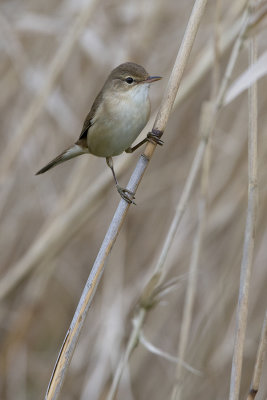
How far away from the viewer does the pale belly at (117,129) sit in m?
2.03

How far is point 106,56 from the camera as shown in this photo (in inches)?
110

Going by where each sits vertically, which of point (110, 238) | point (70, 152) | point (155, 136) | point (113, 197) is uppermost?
point (113, 197)

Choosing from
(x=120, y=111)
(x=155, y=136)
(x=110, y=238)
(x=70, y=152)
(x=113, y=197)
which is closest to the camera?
(x=110, y=238)

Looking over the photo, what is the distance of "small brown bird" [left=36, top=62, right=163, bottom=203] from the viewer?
2.04 m

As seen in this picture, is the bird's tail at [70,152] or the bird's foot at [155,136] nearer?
the bird's foot at [155,136]

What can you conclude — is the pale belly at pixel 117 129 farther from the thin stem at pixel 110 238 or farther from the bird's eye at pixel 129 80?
the thin stem at pixel 110 238

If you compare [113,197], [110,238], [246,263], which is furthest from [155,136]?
[113,197]

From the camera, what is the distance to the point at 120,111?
2.06m

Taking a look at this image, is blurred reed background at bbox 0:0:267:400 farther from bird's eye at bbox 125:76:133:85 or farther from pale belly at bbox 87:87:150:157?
bird's eye at bbox 125:76:133:85

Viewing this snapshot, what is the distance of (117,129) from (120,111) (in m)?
0.06

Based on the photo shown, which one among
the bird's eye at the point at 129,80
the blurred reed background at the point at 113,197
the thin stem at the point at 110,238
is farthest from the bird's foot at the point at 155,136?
the blurred reed background at the point at 113,197

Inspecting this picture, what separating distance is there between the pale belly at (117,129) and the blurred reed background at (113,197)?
6.1 inches

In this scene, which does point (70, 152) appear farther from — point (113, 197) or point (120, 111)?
point (113, 197)

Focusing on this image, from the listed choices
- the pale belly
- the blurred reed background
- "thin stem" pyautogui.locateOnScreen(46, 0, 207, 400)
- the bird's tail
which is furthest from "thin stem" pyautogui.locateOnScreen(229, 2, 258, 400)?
the bird's tail
